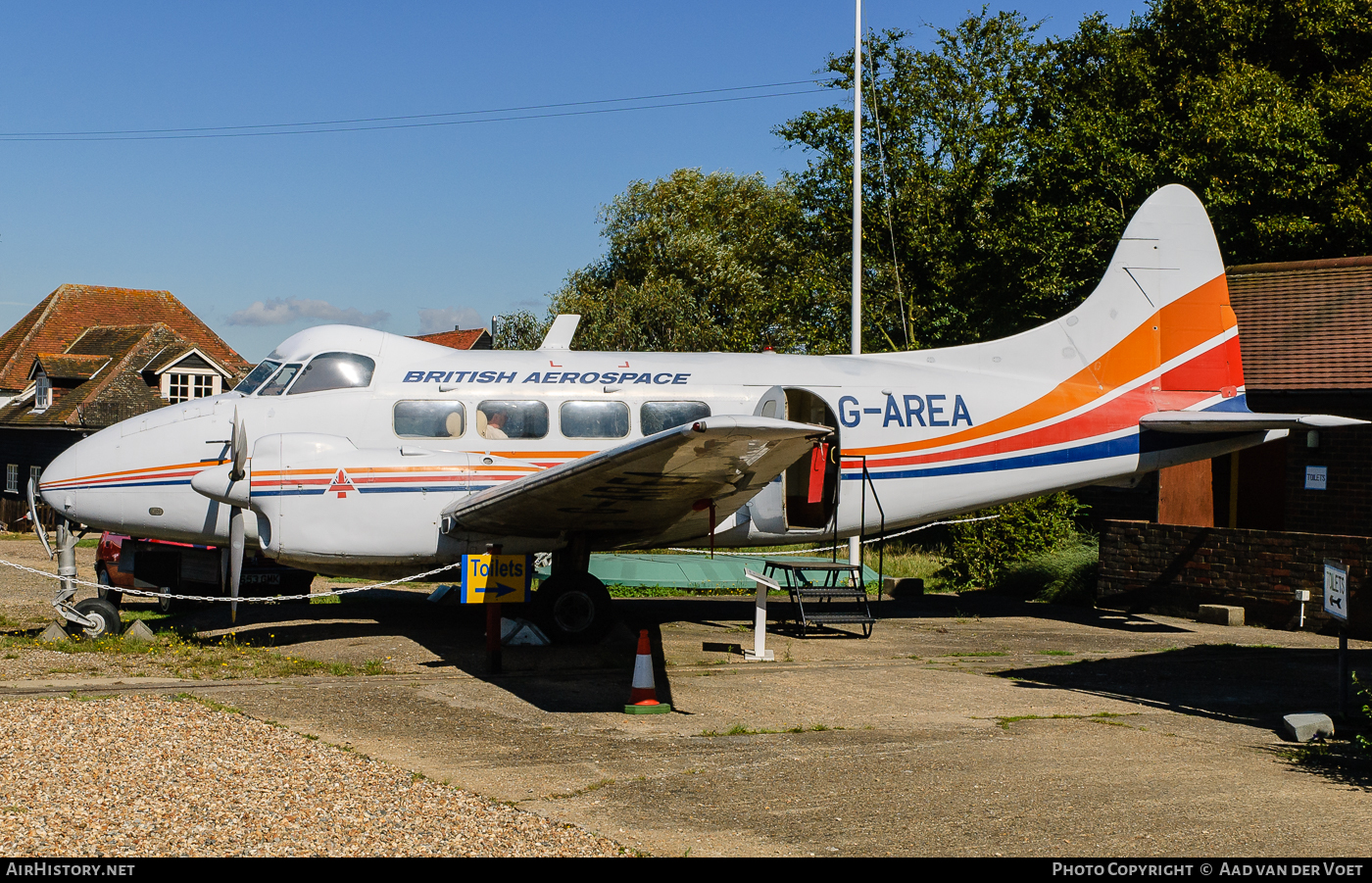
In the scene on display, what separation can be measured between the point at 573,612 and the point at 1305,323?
44.2 feet

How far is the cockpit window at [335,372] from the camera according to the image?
13.1m

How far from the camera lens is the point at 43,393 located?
1508 inches

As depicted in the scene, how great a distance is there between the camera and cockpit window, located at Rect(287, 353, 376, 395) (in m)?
13.1

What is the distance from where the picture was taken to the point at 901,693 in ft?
35.0

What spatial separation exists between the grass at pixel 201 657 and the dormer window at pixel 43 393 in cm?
2957

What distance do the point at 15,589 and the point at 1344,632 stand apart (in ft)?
60.4

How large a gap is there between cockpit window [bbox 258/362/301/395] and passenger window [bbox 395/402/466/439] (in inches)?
50.2

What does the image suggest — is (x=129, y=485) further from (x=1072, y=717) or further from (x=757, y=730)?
(x=1072, y=717)

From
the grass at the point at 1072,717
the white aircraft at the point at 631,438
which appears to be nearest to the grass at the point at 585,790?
the white aircraft at the point at 631,438

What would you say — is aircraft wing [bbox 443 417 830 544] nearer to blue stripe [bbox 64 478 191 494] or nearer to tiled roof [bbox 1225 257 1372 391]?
blue stripe [bbox 64 478 191 494]

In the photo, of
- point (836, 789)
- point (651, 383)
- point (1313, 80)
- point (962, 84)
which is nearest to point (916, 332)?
point (962, 84)

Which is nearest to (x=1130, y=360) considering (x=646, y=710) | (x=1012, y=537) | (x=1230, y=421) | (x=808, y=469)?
(x=1230, y=421)

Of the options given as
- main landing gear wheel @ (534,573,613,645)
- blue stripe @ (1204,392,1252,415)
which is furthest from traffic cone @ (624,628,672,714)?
blue stripe @ (1204,392,1252,415)

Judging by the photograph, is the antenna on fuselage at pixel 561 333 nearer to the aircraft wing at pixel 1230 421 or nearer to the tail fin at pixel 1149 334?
the tail fin at pixel 1149 334
